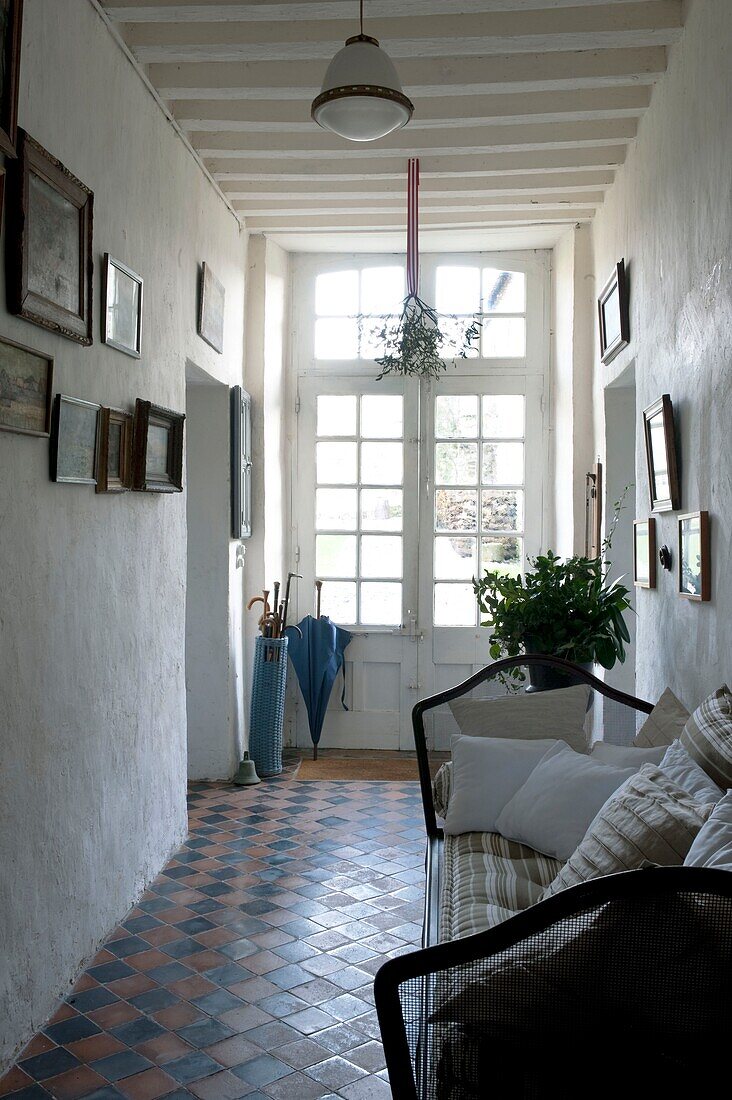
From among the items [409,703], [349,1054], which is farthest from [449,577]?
[349,1054]

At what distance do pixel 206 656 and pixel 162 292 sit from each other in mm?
2215

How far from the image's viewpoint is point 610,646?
14.0 feet

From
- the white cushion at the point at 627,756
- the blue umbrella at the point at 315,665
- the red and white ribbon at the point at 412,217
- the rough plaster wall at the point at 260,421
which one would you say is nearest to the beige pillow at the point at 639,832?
the white cushion at the point at 627,756

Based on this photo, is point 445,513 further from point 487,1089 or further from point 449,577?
point 487,1089

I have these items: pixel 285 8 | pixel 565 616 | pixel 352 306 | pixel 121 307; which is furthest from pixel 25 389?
pixel 352 306

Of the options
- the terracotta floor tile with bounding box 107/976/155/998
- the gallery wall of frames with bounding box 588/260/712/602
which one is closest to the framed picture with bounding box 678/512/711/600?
the gallery wall of frames with bounding box 588/260/712/602

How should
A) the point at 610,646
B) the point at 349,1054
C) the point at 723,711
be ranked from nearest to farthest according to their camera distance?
the point at 723,711 < the point at 349,1054 < the point at 610,646

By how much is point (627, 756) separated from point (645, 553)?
60.5 inches

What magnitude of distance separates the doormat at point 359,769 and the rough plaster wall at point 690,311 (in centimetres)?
211

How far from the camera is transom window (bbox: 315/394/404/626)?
6879 millimetres

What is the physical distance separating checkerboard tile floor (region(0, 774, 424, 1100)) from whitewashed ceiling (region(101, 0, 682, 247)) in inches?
132

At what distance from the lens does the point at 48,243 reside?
3.00 m

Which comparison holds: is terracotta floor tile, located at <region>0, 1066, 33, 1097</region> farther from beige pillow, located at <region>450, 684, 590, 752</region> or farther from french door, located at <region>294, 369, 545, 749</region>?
french door, located at <region>294, 369, 545, 749</region>

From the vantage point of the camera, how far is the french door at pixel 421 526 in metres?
6.81
